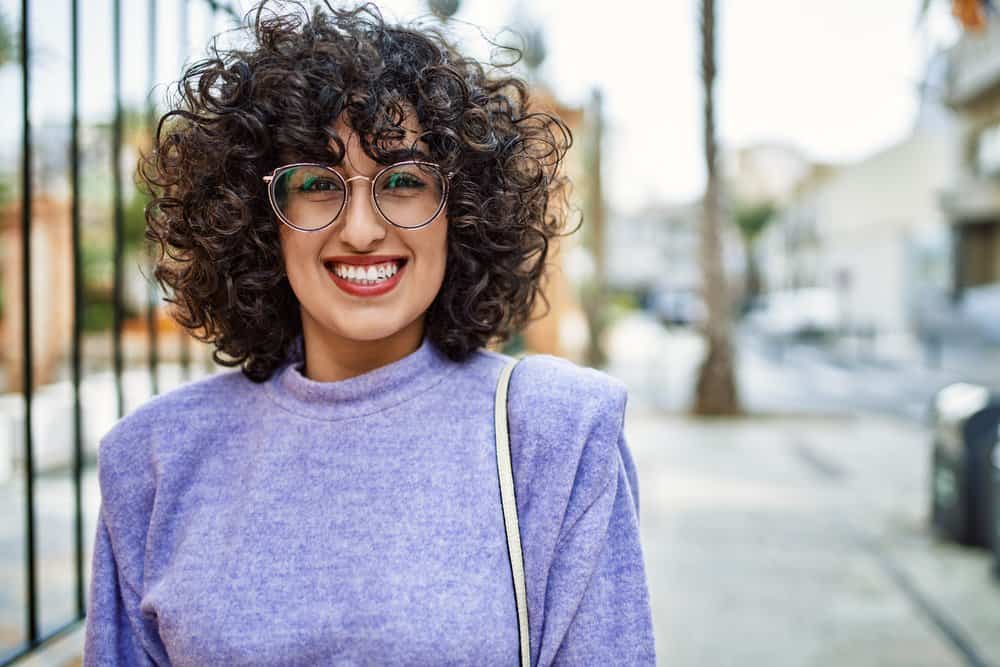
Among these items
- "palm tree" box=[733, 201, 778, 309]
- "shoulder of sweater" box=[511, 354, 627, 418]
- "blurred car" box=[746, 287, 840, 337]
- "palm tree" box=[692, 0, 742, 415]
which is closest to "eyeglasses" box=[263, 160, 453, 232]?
"shoulder of sweater" box=[511, 354, 627, 418]

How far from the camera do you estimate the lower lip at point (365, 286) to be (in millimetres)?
1402

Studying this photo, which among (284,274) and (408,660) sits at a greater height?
(284,274)

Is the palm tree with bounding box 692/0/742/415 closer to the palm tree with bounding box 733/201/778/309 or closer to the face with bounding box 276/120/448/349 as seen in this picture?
the face with bounding box 276/120/448/349

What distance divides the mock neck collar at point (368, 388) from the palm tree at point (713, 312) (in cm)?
929

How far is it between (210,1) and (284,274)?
155 centimetres

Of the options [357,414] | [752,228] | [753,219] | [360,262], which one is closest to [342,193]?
[360,262]

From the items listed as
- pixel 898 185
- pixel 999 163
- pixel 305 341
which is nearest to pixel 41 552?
pixel 305 341

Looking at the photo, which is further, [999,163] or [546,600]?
[999,163]

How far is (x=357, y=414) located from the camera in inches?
56.1

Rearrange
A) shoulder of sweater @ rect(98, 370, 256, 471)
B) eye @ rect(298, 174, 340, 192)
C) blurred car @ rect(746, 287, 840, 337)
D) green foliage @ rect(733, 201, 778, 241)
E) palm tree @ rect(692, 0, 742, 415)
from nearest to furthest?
eye @ rect(298, 174, 340, 192)
shoulder of sweater @ rect(98, 370, 256, 471)
palm tree @ rect(692, 0, 742, 415)
blurred car @ rect(746, 287, 840, 337)
green foliage @ rect(733, 201, 778, 241)

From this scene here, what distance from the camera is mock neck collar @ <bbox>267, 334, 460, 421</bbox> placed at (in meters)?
1.43

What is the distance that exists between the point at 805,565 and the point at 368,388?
3947mm

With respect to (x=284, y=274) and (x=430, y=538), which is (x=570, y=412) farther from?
(x=284, y=274)

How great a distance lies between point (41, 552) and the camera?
460 cm
